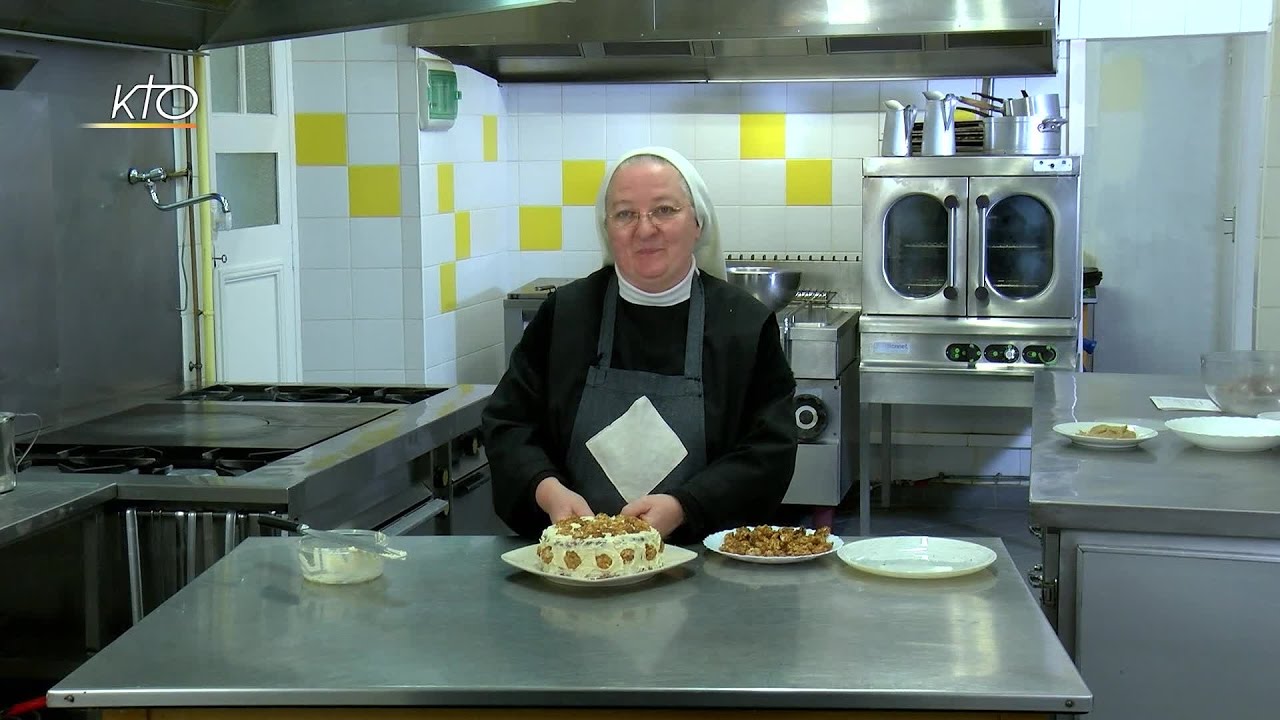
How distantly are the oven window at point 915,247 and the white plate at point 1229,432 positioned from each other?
96.7 inches

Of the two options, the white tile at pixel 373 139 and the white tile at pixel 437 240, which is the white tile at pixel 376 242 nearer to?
the white tile at pixel 437 240

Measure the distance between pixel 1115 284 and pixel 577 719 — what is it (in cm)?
498

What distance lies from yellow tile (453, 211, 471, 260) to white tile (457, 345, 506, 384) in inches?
16.0

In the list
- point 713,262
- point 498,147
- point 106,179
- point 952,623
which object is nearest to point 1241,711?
point 952,623

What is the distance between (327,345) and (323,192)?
0.56m

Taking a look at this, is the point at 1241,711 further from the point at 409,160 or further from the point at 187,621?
the point at 409,160

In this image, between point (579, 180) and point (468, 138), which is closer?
point (468, 138)

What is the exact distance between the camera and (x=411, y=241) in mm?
5328

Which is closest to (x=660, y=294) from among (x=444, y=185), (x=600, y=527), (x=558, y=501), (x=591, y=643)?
(x=558, y=501)

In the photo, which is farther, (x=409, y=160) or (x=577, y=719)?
(x=409, y=160)

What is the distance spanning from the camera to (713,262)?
9.30 ft

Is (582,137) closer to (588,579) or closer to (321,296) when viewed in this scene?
(321,296)

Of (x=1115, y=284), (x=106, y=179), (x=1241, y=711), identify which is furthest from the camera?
(x=1115, y=284)

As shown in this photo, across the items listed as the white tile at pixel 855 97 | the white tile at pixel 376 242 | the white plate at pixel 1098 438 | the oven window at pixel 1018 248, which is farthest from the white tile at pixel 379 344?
the white plate at pixel 1098 438
